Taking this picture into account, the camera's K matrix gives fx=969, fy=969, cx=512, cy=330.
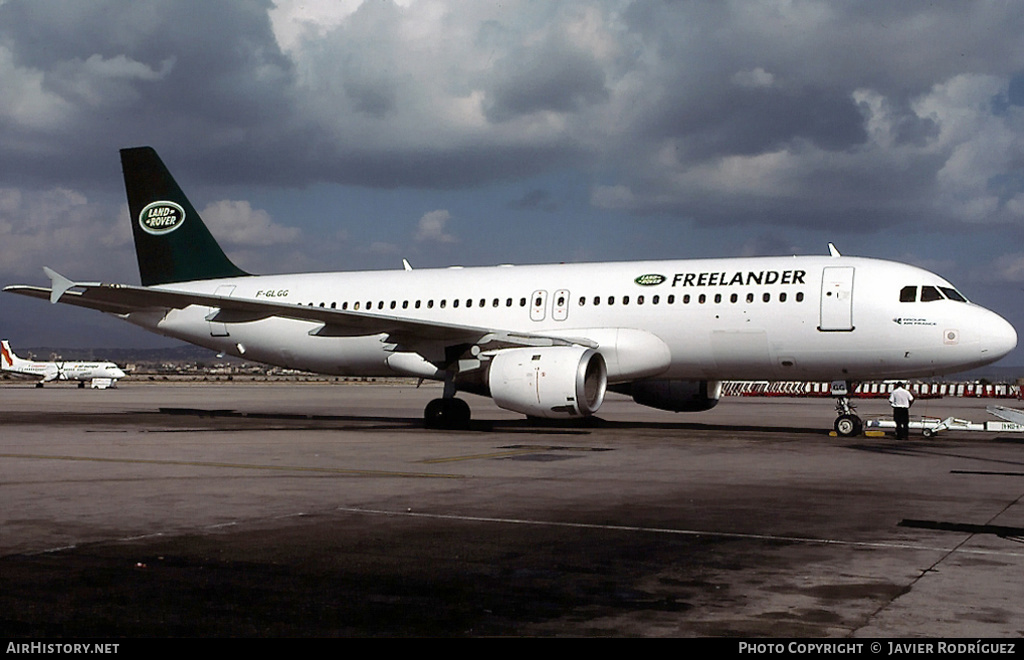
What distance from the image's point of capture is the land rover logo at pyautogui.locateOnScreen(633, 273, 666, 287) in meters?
21.4

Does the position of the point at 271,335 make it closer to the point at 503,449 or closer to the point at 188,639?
the point at 503,449

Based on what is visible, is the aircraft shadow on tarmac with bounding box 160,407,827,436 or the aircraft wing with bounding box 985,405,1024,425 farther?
the aircraft shadow on tarmac with bounding box 160,407,827,436

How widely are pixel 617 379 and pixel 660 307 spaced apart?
6.02 ft

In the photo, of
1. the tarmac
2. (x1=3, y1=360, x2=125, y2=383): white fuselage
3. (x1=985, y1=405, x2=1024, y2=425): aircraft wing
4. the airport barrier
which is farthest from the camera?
(x1=3, y1=360, x2=125, y2=383): white fuselage

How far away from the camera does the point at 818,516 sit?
8.78 metres

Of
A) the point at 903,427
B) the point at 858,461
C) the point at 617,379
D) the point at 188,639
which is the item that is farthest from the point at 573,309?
the point at 188,639

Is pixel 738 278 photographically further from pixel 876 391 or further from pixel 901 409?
pixel 876 391

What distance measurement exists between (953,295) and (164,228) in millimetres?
20530

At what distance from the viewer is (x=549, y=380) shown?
61.7 feet

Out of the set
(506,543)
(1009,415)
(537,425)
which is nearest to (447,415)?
(537,425)

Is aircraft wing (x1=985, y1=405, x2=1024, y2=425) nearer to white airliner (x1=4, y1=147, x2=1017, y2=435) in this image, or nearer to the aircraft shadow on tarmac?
white airliner (x1=4, y1=147, x2=1017, y2=435)

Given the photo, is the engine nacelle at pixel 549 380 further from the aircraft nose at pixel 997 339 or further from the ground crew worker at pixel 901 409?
the aircraft nose at pixel 997 339

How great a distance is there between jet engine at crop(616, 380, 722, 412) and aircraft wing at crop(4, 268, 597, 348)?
9.42 ft

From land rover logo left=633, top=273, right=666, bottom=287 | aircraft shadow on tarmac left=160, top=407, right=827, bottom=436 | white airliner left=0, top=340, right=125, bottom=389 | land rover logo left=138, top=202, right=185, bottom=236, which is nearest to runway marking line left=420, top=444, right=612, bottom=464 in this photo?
aircraft shadow on tarmac left=160, top=407, right=827, bottom=436
